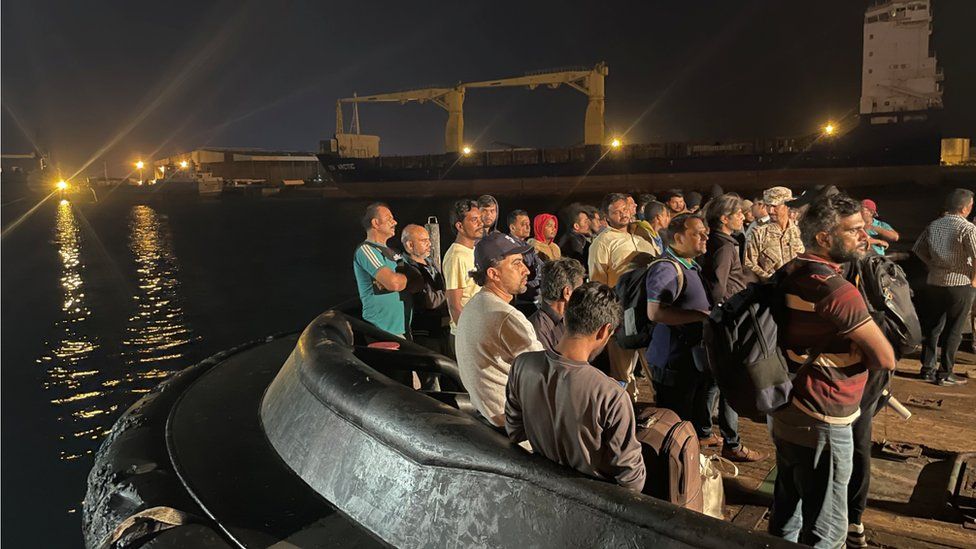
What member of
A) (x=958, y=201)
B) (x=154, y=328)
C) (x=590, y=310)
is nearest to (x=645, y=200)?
(x=958, y=201)

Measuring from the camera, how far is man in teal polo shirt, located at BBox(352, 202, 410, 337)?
402cm

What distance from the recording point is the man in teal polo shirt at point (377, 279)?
4.02 meters

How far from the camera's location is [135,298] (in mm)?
18703

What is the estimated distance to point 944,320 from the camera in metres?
5.02

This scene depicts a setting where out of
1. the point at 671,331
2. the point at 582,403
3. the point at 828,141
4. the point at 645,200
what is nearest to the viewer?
the point at 582,403

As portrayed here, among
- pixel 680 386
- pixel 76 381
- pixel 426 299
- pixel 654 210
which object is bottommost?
pixel 76 381

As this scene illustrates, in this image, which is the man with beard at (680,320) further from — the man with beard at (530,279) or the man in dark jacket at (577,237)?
the man in dark jacket at (577,237)

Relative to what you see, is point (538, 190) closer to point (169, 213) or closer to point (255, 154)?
point (169, 213)

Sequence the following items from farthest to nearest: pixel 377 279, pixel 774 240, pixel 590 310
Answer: pixel 774 240, pixel 377 279, pixel 590 310

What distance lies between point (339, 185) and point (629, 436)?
6932cm

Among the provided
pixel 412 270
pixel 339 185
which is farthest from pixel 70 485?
pixel 339 185

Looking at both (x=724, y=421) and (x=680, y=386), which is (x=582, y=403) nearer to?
(x=680, y=386)

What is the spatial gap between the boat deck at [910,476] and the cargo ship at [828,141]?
48.5 m

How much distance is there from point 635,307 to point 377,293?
160cm
